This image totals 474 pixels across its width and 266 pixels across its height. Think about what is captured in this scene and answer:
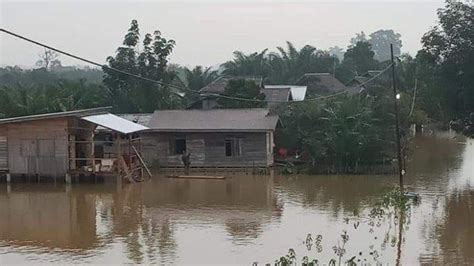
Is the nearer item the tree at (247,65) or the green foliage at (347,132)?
the green foliage at (347,132)

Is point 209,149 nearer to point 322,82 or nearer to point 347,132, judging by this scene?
point 347,132

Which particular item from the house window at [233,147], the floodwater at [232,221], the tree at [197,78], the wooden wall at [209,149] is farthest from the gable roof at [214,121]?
the tree at [197,78]

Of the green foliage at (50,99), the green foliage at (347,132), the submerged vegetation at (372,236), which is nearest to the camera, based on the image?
the submerged vegetation at (372,236)

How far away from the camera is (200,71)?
51.1 m

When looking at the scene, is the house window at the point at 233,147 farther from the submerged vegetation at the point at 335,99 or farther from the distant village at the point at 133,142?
the submerged vegetation at the point at 335,99

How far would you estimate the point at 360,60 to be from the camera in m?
65.6

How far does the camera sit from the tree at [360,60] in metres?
64.7

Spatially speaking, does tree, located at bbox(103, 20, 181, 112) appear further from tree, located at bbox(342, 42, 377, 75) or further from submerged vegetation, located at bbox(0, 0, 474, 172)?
tree, located at bbox(342, 42, 377, 75)

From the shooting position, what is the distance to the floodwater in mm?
14352

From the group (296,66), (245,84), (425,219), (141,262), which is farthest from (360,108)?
(296,66)

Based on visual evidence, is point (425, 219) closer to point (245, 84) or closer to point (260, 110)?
point (260, 110)

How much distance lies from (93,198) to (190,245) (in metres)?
8.66

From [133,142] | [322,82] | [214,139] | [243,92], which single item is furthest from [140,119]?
[322,82]

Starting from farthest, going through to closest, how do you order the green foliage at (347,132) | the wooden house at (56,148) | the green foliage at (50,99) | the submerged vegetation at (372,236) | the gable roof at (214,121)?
the green foliage at (50,99)
the gable roof at (214,121)
the green foliage at (347,132)
the wooden house at (56,148)
the submerged vegetation at (372,236)
